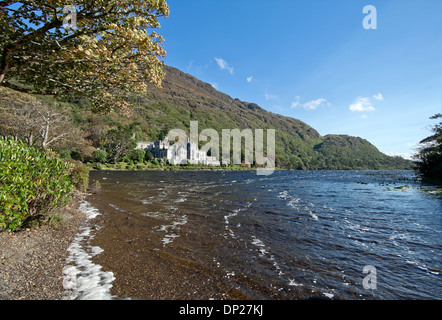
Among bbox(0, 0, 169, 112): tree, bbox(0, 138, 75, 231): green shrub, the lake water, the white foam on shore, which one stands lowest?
the lake water

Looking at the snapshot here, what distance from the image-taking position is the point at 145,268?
6.06 meters

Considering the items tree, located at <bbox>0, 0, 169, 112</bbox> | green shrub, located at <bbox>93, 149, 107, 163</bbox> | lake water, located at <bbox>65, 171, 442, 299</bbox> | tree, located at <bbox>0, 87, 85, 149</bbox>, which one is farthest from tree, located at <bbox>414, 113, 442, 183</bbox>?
green shrub, located at <bbox>93, 149, 107, 163</bbox>

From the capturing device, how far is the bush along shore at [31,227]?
4609 millimetres

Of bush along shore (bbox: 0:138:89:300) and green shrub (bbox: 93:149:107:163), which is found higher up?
green shrub (bbox: 93:149:107:163)

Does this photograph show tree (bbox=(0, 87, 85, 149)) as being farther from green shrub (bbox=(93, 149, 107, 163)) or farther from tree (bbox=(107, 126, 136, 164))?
tree (bbox=(107, 126, 136, 164))

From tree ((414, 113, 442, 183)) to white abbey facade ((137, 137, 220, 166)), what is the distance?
10469 cm

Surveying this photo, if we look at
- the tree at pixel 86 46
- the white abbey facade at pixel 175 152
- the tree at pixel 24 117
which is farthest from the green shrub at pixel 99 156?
the tree at pixel 86 46

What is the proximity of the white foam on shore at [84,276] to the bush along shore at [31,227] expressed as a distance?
7.3 inches

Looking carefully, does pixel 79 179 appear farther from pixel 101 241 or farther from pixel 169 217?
pixel 101 241

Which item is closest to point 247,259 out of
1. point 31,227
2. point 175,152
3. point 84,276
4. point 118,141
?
point 84,276

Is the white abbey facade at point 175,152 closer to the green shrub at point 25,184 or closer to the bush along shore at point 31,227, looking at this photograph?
the bush along shore at point 31,227

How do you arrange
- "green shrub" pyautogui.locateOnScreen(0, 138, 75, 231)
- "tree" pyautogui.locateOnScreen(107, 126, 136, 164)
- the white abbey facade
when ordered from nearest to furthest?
"green shrub" pyautogui.locateOnScreen(0, 138, 75, 231) → "tree" pyautogui.locateOnScreen(107, 126, 136, 164) → the white abbey facade

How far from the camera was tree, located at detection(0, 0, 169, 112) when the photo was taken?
6305 mm
